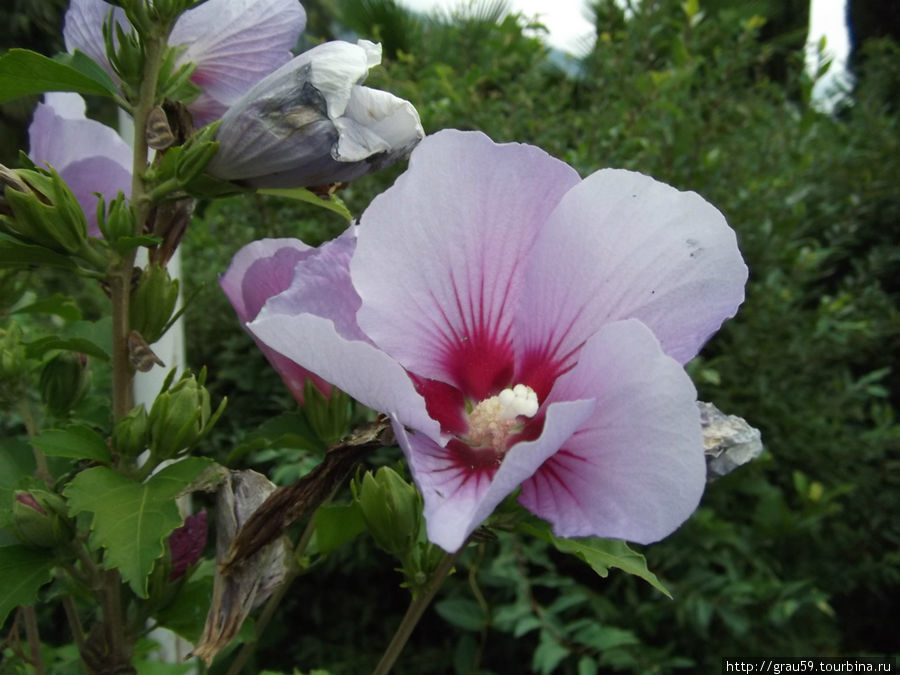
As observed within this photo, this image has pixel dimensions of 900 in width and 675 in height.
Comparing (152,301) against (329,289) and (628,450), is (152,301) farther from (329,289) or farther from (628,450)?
(628,450)

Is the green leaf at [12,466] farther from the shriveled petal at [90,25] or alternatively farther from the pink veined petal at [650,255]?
the pink veined petal at [650,255]

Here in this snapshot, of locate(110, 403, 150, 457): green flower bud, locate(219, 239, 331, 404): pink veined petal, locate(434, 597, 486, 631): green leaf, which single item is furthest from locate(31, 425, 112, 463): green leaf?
locate(434, 597, 486, 631): green leaf

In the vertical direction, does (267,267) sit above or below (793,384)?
above

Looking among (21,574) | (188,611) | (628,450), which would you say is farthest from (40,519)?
(628,450)

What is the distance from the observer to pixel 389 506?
18.6 inches

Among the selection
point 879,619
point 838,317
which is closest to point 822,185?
point 838,317

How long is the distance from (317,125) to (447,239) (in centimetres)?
10

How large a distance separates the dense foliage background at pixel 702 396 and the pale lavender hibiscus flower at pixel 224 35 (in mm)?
988

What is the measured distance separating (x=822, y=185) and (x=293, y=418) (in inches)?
69.1

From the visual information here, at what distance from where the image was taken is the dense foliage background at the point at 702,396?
4.81 ft

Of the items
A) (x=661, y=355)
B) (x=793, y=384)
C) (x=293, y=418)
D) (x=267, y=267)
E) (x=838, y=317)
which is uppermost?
(x=661, y=355)

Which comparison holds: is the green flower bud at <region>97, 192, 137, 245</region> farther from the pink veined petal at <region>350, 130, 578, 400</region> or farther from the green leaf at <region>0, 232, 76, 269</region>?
the pink veined petal at <region>350, 130, 578, 400</region>

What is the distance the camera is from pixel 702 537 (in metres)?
1.44

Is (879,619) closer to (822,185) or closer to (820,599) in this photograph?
(820,599)
